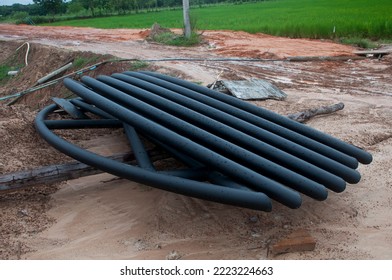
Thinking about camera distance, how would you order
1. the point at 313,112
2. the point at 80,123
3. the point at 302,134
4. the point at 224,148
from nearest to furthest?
the point at 224,148, the point at 302,134, the point at 80,123, the point at 313,112

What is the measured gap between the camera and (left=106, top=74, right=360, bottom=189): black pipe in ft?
10.7

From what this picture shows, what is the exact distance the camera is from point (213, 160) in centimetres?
310

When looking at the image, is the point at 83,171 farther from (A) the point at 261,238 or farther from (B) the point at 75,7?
(B) the point at 75,7

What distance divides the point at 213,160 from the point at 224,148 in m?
0.24

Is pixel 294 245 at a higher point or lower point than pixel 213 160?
lower

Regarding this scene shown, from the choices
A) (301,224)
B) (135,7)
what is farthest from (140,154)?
(135,7)

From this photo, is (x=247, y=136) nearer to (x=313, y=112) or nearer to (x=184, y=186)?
(x=184, y=186)

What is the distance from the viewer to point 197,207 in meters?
3.56

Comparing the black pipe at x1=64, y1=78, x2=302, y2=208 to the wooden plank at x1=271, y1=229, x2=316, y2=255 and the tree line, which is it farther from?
the tree line

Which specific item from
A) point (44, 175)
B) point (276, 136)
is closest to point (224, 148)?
point (276, 136)

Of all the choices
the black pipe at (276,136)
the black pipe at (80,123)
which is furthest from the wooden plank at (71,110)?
the black pipe at (276,136)

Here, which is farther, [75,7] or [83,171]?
[75,7]

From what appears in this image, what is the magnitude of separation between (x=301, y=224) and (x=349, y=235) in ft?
1.19
